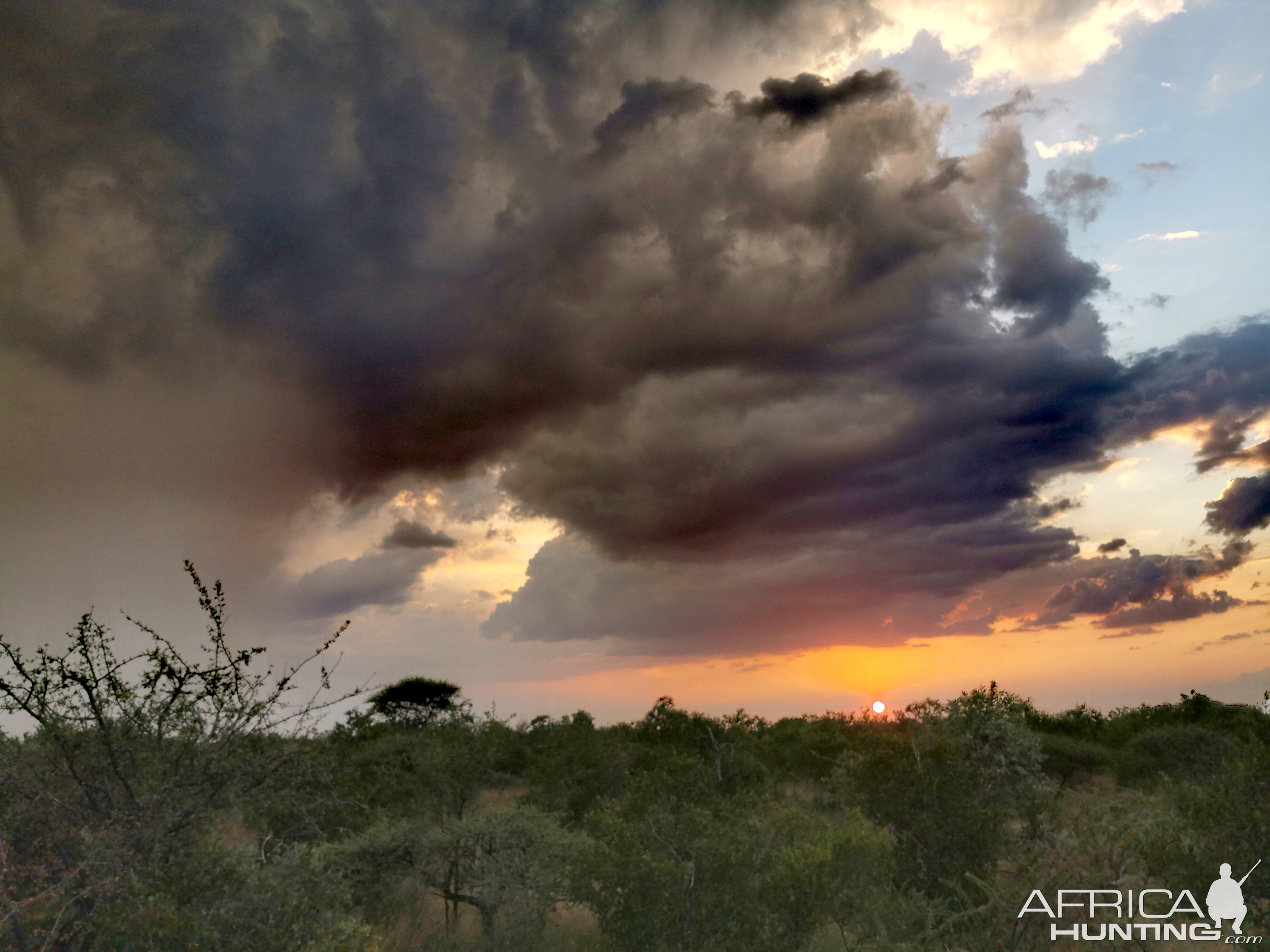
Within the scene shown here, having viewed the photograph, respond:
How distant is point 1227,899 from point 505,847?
12.2 m

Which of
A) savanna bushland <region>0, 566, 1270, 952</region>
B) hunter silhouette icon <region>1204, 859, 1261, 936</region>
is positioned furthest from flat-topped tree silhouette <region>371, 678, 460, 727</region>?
hunter silhouette icon <region>1204, 859, 1261, 936</region>

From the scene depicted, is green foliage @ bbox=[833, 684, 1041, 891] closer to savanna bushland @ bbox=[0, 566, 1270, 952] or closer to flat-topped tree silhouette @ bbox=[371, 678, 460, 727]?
savanna bushland @ bbox=[0, 566, 1270, 952]

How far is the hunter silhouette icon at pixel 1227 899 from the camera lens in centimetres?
1056

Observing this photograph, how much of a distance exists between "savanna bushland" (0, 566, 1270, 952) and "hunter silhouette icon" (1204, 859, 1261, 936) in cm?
26

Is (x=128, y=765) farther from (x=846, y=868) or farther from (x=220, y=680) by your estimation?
(x=846, y=868)

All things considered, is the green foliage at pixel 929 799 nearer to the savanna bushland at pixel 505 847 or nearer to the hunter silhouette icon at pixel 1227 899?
the savanna bushland at pixel 505 847

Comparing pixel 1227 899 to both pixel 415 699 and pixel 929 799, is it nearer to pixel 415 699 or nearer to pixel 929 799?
pixel 929 799

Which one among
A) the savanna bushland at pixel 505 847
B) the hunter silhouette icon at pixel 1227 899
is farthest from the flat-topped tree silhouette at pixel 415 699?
the hunter silhouette icon at pixel 1227 899

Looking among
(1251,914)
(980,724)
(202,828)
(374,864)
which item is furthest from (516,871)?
(980,724)

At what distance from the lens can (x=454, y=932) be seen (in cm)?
1569

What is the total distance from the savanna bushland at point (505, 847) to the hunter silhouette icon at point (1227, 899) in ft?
0.87

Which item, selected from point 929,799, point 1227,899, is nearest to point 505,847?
point 929,799

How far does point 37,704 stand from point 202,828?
267cm

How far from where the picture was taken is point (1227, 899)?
1085 cm
